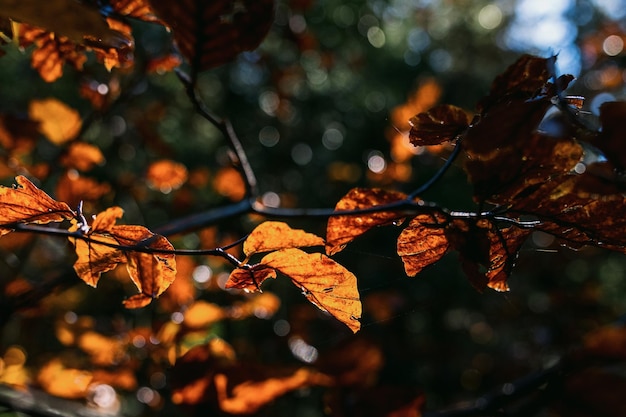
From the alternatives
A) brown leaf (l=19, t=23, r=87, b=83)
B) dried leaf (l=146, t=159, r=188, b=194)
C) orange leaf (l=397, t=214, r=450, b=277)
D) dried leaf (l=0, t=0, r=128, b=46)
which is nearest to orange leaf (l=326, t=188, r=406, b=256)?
orange leaf (l=397, t=214, r=450, b=277)

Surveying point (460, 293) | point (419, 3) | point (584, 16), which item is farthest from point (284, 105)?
point (584, 16)

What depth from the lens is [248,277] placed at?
1.51 ft

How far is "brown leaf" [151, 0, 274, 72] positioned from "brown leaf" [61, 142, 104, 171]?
2.88 ft

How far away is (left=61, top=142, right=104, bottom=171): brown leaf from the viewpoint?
121 cm

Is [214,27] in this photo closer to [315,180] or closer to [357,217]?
[357,217]

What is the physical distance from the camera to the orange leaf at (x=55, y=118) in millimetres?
1169

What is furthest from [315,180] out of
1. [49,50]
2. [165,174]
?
[49,50]

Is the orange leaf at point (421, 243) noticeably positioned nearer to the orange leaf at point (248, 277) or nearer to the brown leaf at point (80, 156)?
the orange leaf at point (248, 277)

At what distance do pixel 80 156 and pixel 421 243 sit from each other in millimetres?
1037

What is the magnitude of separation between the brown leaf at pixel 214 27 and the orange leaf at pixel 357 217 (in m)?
0.16

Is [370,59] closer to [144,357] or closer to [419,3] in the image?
[419,3]

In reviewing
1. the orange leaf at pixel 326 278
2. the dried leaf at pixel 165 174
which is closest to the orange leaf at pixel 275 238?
the orange leaf at pixel 326 278

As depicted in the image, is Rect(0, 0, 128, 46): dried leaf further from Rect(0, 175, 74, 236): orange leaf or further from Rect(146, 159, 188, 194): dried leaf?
Rect(146, 159, 188, 194): dried leaf

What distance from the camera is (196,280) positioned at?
160 centimetres
